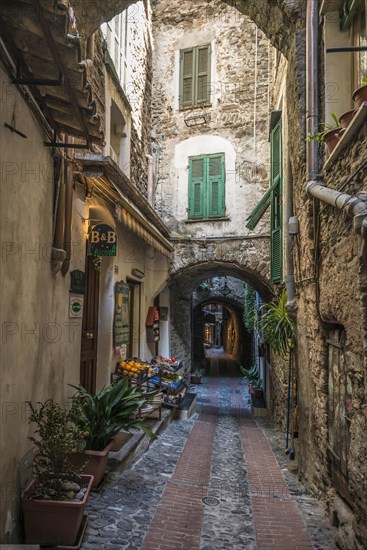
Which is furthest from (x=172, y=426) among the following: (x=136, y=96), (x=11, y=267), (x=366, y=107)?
(x=136, y=96)

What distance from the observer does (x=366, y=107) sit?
294 cm

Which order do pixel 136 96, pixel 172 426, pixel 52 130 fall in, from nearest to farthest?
pixel 52 130
pixel 172 426
pixel 136 96

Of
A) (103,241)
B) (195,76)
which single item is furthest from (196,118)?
(103,241)

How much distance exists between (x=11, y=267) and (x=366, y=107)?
114 inches

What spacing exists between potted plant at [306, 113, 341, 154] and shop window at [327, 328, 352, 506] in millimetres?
1936

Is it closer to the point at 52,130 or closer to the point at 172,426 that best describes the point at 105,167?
the point at 52,130

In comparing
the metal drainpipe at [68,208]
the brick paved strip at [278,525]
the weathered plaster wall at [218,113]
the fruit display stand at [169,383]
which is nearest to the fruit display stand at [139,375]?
the fruit display stand at [169,383]

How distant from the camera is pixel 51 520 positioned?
2.95 metres

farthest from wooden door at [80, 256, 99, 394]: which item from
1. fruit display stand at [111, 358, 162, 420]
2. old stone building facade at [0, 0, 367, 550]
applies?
fruit display stand at [111, 358, 162, 420]

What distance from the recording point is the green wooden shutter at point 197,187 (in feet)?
33.2

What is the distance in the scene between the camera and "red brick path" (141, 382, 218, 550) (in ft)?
11.1

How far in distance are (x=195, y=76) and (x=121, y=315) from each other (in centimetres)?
701

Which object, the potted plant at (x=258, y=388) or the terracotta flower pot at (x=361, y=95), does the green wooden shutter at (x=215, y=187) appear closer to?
the potted plant at (x=258, y=388)

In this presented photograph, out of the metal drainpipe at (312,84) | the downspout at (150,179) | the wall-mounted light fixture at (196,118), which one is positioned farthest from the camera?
the wall-mounted light fixture at (196,118)
